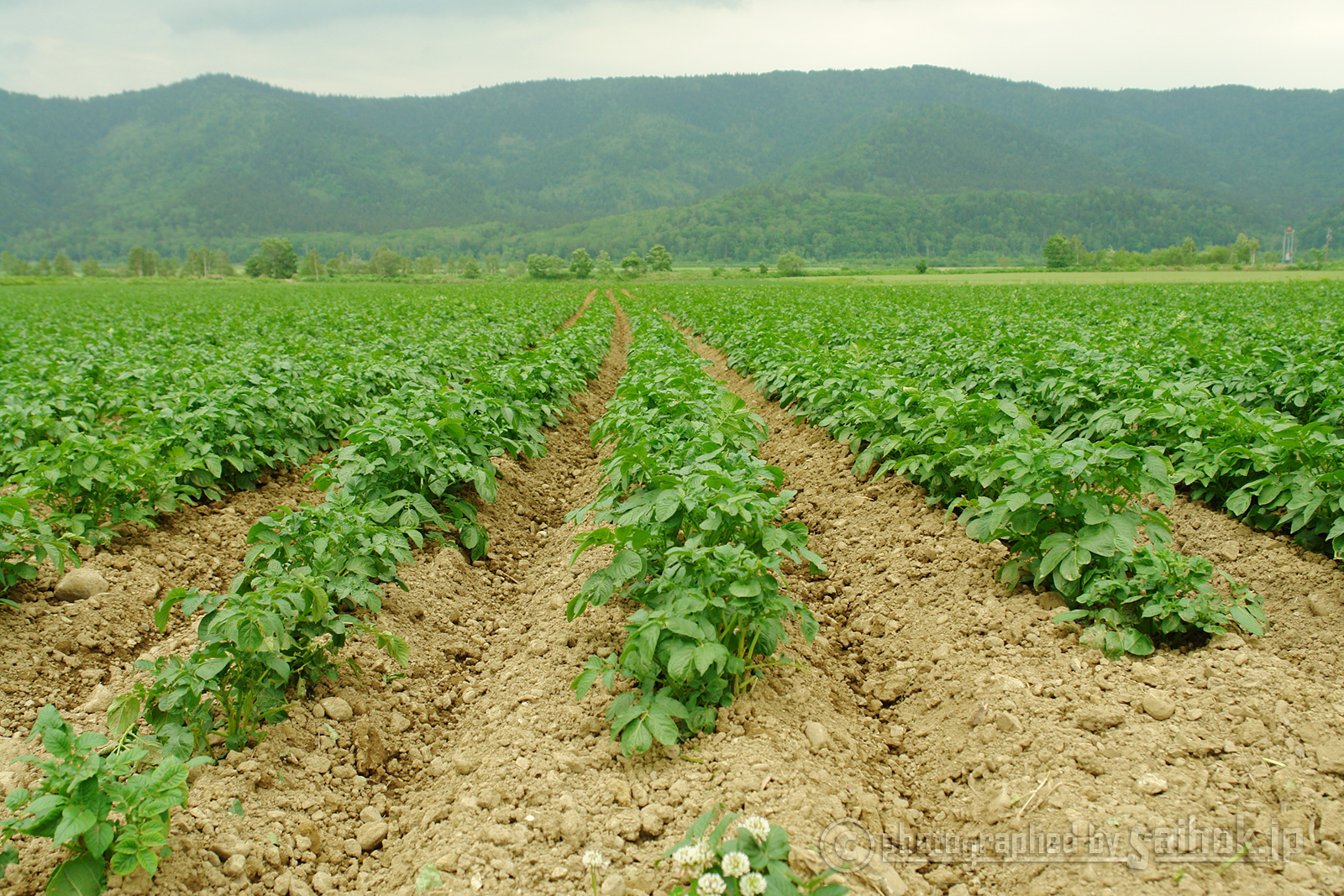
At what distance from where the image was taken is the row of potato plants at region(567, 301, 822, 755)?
2836mm

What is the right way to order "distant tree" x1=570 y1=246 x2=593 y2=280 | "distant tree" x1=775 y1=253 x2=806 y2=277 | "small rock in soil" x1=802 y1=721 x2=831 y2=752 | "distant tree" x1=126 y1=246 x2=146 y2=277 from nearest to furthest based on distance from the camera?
"small rock in soil" x1=802 y1=721 x2=831 y2=752
"distant tree" x1=570 y1=246 x2=593 y2=280
"distant tree" x1=775 y1=253 x2=806 y2=277
"distant tree" x1=126 y1=246 x2=146 y2=277

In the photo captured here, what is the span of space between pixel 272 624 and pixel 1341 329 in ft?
46.5

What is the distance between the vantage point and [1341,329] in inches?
415

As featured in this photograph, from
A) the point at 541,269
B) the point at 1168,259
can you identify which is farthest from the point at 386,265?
the point at 1168,259

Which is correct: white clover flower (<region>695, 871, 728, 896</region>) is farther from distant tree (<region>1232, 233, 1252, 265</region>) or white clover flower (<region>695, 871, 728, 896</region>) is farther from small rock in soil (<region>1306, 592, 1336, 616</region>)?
distant tree (<region>1232, 233, 1252, 265</region>)

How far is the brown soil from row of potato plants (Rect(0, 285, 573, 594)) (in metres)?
0.54

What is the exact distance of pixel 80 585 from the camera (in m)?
4.40

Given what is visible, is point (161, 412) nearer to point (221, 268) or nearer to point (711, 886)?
point (711, 886)

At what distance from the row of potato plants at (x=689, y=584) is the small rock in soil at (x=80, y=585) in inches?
126

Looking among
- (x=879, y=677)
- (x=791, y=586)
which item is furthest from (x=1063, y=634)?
(x=791, y=586)

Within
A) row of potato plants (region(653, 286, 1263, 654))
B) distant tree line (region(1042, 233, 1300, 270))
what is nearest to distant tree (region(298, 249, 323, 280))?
distant tree line (region(1042, 233, 1300, 270))

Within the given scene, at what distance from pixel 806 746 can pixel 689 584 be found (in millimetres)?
858

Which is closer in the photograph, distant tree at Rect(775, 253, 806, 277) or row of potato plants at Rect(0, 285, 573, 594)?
row of potato plants at Rect(0, 285, 573, 594)

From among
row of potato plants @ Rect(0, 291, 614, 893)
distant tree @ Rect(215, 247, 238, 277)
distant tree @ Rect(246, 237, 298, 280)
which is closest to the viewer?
row of potato plants @ Rect(0, 291, 614, 893)
